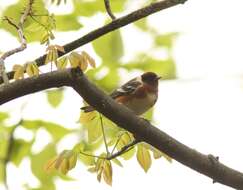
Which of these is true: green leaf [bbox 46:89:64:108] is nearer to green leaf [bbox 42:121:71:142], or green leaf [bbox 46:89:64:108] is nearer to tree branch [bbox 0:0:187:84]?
green leaf [bbox 42:121:71:142]

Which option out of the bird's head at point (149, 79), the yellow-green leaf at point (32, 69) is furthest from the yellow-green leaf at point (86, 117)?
the bird's head at point (149, 79)

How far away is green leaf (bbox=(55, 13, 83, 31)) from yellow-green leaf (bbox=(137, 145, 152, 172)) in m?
0.82

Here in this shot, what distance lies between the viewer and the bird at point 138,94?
375 centimetres

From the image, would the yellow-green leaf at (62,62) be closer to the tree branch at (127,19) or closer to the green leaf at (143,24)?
the tree branch at (127,19)

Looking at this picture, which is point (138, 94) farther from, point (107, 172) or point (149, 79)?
point (107, 172)

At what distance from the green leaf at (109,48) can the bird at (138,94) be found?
82cm

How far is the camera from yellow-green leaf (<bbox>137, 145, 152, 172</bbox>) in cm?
231

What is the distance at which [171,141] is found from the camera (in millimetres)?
2033

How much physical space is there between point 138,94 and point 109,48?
4.02ft

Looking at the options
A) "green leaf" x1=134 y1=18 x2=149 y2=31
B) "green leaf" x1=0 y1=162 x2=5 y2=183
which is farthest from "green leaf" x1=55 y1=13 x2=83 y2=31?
"green leaf" x1=0 y1=162 x2=5 y2=183

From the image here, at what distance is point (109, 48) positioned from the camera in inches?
111

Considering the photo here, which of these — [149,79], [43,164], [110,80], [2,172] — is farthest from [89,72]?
[149,79]

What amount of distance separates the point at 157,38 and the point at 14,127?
0.97m

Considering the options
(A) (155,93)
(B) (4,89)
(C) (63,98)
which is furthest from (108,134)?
(A) (155,93)
